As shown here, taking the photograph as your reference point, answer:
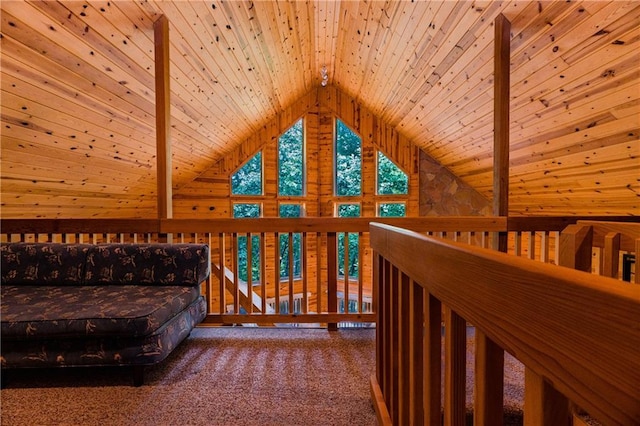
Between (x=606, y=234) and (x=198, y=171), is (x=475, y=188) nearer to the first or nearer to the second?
(x=606, y=234)

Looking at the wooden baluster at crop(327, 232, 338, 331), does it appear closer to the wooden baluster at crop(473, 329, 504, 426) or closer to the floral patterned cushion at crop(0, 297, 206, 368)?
the floral patterned cushion at crop(0, 297, 206, 368)

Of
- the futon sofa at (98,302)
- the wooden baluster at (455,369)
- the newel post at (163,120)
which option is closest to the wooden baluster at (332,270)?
the futon sofa at (98,302)

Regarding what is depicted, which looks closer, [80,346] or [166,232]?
[80,346]

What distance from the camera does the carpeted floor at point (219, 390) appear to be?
1.40 meters

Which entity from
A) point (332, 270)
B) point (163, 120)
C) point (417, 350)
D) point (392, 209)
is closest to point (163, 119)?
point (163, 120)

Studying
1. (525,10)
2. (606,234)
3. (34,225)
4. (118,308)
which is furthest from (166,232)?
(525,10)

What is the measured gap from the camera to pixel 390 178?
6.06 meters

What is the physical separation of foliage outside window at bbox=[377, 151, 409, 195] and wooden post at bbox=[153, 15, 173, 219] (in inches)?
170

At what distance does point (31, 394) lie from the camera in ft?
5.09

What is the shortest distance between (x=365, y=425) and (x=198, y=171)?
16.7ft

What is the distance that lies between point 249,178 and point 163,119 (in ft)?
11.6

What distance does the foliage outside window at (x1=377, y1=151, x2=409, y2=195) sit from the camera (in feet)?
19.7

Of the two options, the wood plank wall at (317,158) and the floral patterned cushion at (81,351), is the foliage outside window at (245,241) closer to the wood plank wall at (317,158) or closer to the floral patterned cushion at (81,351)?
the wood plank wall at (317,158)

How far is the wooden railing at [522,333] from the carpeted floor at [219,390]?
64cm
